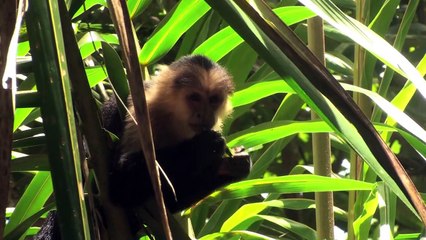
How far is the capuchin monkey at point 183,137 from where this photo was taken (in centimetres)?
266

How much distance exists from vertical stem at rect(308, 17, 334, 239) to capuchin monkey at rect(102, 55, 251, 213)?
0.35m

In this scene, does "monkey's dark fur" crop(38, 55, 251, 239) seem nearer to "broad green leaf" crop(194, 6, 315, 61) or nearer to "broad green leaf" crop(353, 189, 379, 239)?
"broad green leaf" crop(194, 6, 315, 61)

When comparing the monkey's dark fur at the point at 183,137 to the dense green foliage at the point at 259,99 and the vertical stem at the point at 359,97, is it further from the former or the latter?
the vertical stem at the point at 359,97

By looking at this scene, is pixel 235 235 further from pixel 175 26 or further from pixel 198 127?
pixel 198 127

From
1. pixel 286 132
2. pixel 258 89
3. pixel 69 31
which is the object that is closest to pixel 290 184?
pixel 286 132

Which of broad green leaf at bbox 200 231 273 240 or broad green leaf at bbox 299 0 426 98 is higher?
broad green leaf at bbox 299 0 426 98

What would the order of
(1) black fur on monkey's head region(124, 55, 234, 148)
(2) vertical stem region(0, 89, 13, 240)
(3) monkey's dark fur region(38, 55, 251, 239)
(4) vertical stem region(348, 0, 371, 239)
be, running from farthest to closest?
(1) black fur on monkey's head region(124, 55, 234, 148) < (3) monkey's dark fur region(38, 55, 251, 239) < (4) vertical stem region(348, 0, 371, 239) < (2) vertical stem region(0, 89, 13, 240)

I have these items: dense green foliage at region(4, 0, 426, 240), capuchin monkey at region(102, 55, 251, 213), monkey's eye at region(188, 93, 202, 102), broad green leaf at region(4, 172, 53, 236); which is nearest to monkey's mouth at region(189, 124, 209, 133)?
capuchin monkey at region(102, 55, 251, 213)

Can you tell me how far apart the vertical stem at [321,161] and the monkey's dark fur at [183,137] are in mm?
376

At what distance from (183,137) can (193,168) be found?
12.6 inches

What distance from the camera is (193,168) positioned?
9.89 ft

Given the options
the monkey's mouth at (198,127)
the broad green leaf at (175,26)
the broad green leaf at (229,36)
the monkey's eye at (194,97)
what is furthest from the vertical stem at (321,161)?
the monkey's eye at (194,97)

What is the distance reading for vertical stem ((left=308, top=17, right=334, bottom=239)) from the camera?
2295 millimetres

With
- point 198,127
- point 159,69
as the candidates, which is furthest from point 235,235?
point 159,69
